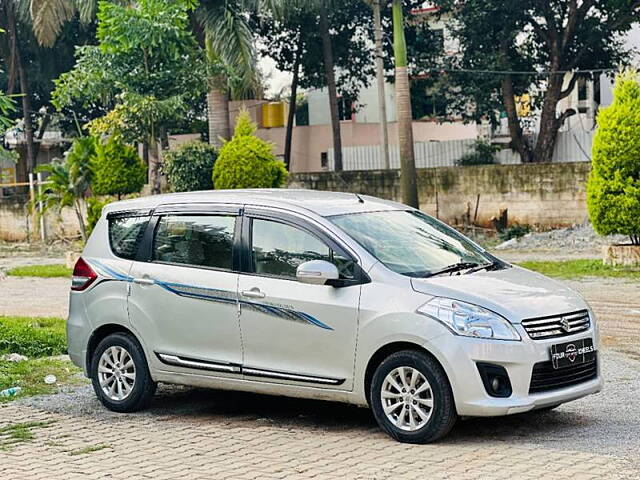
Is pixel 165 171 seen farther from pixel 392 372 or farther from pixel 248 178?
pixel 392 372

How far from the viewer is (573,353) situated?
829 centimetres

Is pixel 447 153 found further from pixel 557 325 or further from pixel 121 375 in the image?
pixel 557 325

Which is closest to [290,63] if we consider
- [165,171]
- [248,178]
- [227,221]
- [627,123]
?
[165,171]

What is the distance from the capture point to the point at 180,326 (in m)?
9.43

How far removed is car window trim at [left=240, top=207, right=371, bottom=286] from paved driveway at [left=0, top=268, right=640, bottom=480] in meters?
1.14

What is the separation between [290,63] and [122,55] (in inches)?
533

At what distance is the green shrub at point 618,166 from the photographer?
2078cm

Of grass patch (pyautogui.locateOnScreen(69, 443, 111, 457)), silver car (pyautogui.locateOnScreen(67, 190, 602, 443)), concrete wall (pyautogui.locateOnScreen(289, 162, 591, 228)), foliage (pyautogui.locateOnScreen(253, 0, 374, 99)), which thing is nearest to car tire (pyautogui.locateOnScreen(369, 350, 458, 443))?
silver car (pyautogui.locateOnScreen(67, 190, 602, 443))

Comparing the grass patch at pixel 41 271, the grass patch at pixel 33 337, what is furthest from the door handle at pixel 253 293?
the grass patch at pixel 41 271

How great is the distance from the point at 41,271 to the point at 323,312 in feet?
62.2

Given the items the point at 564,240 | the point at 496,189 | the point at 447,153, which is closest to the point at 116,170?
the point at 496,189

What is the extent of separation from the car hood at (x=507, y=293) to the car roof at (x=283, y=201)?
45.2 inches

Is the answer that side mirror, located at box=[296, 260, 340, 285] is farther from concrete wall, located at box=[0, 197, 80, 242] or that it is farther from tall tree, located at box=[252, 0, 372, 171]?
tall tree, located at box=[252, 0, 372, 171]

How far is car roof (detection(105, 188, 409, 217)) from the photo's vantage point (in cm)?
924
